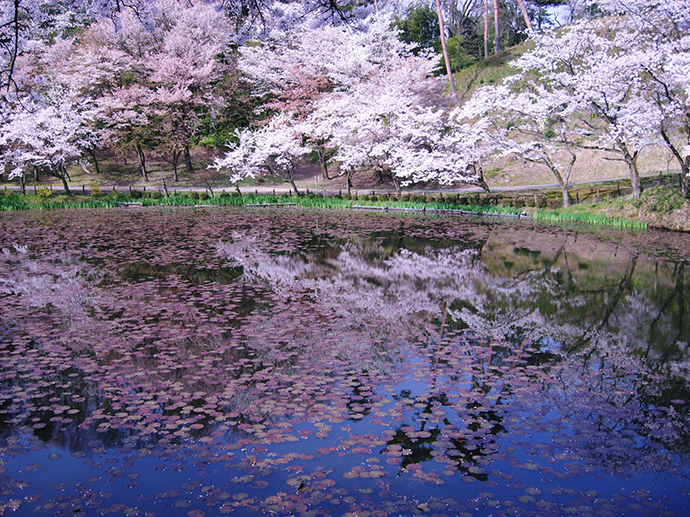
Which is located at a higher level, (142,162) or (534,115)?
(142,162)

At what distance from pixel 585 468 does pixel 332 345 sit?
4029 millimetres

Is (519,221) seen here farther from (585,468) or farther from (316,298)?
(585,468)

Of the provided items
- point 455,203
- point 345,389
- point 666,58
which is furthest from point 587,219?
point 345,389

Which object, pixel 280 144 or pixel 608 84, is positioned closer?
pixel 608 84

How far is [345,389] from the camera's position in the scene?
21.1ft

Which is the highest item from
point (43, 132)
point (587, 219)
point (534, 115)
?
point (43, 132)

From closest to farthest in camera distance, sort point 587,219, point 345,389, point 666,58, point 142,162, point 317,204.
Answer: point 345,389
point 666,58
point 587,219
point 317,204
point 142,162

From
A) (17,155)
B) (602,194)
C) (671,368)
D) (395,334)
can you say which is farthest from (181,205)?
(671,368)

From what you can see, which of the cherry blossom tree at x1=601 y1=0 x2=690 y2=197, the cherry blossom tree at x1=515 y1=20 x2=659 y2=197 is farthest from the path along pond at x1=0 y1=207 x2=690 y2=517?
the cherry blossom tree at x1=515 y1=20 x2=659 y2=197

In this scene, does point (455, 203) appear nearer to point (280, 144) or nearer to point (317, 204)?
point (317, 204)

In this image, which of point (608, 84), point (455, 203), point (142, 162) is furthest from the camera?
point (142, 162)

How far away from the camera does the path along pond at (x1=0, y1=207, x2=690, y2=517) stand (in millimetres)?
4434

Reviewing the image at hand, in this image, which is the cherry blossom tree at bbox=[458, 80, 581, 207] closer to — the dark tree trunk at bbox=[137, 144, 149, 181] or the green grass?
the green grass

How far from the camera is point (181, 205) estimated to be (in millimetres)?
32406
